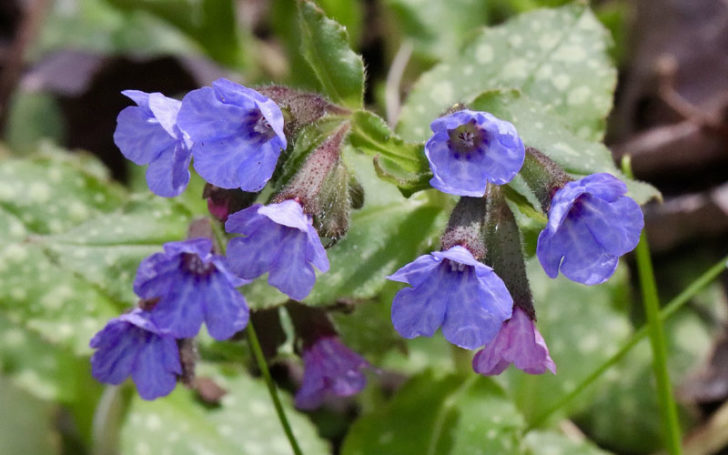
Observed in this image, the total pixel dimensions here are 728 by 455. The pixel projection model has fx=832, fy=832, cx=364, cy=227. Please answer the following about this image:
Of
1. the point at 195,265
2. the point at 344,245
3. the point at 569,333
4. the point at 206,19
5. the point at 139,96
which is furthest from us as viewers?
the point at 206,19

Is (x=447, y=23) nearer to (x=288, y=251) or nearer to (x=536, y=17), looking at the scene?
(x=536, y=17)

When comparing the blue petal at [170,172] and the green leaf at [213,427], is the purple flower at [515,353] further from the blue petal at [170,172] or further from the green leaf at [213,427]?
the green leaf at [213,427]

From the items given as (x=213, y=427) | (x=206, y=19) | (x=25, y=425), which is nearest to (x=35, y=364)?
(x=25, y=425)

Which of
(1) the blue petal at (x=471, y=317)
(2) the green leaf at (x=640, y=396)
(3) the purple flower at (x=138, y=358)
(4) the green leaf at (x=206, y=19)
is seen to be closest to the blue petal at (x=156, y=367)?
(3) the purple flower at (x=138, y=358)

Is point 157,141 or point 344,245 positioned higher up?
point 157,141

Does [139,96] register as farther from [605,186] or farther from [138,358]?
[605,186]

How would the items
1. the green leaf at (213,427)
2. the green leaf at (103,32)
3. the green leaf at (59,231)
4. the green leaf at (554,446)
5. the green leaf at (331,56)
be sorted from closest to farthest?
the green leaf at (331,56), the green leaf at (59,231), the green leaf at (213,427), the green leaf at (554,446), the green leaf at (103,32)

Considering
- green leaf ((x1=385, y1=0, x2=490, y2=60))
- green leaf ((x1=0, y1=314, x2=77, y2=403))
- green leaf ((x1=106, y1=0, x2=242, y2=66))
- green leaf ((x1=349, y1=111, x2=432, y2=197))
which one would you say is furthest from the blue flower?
green leaf ((x1=106, y1=0, x2=242, y2=66))
